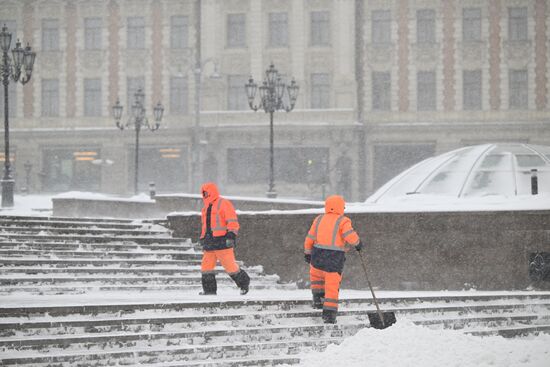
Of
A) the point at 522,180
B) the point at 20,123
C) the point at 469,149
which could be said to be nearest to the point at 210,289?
the point at 522,180

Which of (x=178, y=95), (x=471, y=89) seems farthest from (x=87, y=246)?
(x=471, y=89)

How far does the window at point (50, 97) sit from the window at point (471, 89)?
21065 millimetres

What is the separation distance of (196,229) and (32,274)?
3.81m

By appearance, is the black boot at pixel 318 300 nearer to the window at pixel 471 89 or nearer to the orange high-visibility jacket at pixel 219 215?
the orange high-visibility jacket at pixel 219 215

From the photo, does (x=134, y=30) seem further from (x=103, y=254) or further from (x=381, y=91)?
(x=103, y=254)

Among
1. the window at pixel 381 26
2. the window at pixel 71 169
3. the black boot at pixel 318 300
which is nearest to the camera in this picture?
the black boot at pixel 318 300

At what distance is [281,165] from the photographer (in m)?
37.7

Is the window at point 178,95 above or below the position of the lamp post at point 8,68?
above

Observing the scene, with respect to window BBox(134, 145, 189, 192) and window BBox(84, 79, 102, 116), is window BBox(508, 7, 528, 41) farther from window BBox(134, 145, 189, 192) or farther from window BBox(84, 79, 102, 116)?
window BBox(84, 79, 102, 116)

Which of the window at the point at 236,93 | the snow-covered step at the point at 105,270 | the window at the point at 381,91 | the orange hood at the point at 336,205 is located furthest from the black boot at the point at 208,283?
the window at the point at 381,91

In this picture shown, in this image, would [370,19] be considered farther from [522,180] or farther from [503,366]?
[503,366]

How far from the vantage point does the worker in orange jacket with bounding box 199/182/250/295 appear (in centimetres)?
1049

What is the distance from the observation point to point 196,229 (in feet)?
48.2

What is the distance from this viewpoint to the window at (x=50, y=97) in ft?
131
